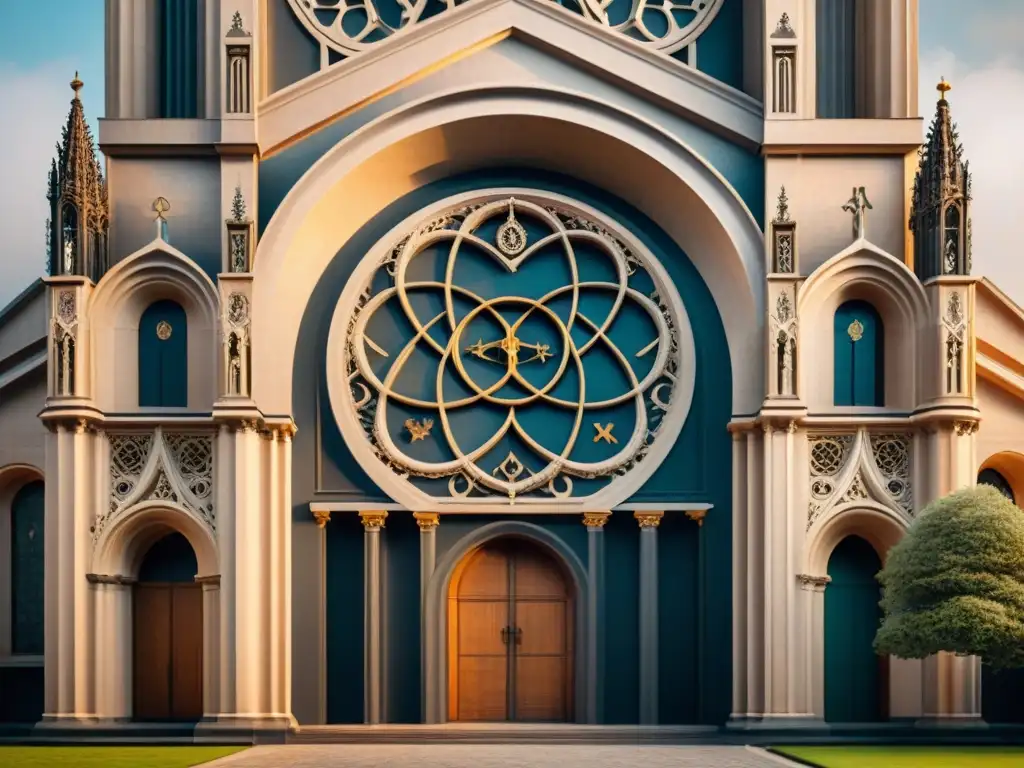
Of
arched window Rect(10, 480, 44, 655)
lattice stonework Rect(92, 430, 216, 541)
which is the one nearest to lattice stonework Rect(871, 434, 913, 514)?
lattice stonework Rect(92, 430, 216, 541)

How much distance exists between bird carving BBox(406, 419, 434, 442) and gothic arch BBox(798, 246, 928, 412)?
655cm

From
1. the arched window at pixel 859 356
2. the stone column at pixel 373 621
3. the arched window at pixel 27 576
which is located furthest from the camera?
the arched window at pixel 27 576

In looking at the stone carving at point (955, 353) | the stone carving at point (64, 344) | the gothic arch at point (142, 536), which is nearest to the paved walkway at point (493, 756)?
the gothic arch at point (142, 536)

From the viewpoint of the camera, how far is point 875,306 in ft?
103

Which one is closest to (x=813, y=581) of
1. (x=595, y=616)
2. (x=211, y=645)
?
(x=595, y=616)

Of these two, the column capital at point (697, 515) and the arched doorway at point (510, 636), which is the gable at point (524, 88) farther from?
the arched doorway at point (510, 636)

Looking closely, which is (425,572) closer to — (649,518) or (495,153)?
(649,518)

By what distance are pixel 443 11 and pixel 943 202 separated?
30.6 feet

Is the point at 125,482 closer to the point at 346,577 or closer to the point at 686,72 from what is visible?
the point at 346,577

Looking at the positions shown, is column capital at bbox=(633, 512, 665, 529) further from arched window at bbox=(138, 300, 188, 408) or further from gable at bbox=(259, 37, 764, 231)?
arched window at bbox=(138, 300, 188, 408)

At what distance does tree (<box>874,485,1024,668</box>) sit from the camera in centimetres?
2659

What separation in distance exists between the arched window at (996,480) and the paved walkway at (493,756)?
725 cm

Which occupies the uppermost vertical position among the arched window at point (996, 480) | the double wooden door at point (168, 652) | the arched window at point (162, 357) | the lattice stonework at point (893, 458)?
the arched window at point (162, 357)

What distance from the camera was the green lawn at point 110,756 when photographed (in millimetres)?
25438
